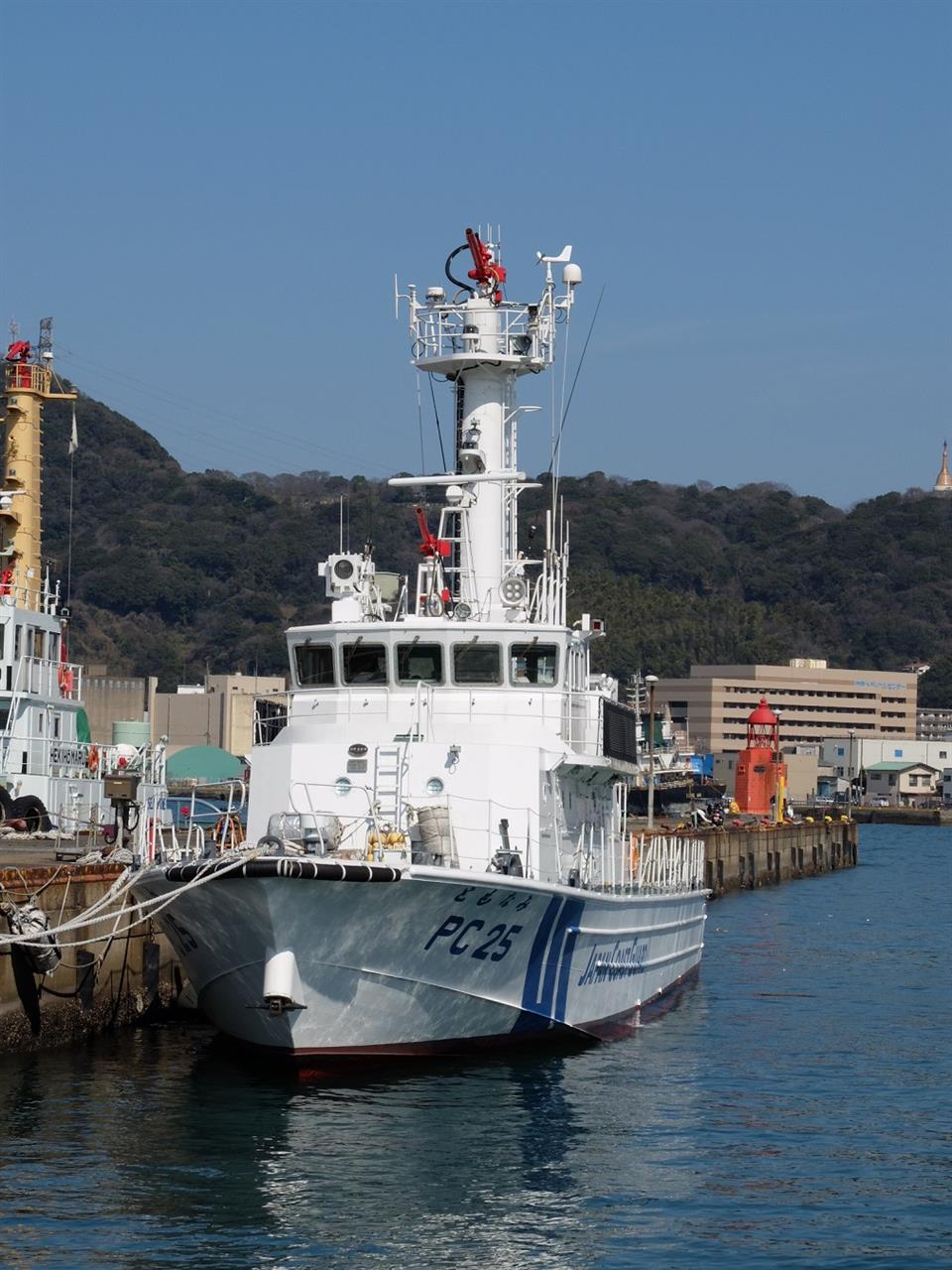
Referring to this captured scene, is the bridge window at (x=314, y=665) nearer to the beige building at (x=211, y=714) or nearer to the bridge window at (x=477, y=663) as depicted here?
the bridge window at (x=477, y=663)

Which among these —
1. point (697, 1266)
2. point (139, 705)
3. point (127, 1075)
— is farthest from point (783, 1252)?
point (139, 705)

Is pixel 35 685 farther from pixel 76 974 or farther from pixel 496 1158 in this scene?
pixel 496 1158

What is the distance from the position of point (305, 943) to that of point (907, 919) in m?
36.9

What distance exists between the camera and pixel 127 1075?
23.9 metres

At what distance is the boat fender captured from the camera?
2355 centimetres

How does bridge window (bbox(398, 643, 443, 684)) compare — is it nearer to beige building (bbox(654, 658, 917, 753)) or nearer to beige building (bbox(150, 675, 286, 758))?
beige building (bbox(150, 675, 286, 758))

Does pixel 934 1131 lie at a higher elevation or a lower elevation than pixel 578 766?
lower

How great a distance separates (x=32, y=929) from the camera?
23516 mm

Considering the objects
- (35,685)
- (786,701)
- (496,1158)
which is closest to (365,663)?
(496,1158)

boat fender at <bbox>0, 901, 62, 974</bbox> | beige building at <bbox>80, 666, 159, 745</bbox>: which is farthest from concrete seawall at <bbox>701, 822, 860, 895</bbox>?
boat fender at <bbox>0, 901, 62, 974</bbox>

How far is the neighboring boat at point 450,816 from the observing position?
22031 mm

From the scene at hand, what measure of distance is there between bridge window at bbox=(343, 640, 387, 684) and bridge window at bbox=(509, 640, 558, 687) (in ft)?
6.21

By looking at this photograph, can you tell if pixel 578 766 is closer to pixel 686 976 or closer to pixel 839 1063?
pixel 839 1063

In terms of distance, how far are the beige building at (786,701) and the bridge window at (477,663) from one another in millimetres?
162648
